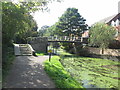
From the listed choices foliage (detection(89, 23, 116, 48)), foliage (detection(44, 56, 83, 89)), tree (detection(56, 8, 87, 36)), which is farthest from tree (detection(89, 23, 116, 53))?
foliage (detection(44, 56, 83, 89))

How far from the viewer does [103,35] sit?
947 inches

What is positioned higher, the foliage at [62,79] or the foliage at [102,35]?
the foliage at [102,35]

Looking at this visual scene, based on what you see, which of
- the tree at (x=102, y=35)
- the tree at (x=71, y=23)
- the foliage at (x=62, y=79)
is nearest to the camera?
the foliage at (x=62, y=79)

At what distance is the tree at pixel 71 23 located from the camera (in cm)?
3734

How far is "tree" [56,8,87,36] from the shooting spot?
1470 inches

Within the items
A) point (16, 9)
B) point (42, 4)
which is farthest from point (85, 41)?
point (16, 9)

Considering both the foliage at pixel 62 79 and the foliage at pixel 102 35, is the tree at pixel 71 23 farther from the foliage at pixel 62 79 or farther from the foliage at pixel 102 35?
the foliage at pixel 62 79

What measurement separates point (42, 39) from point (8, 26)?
Answer: 699 inches

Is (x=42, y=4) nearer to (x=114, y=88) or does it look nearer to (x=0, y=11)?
(x=0, y=11)

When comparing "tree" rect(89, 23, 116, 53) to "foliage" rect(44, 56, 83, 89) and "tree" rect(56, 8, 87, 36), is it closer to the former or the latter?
"tree" rect(56, 8, 87, 36)

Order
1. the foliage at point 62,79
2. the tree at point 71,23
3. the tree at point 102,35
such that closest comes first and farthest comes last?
the foliage at point 62,79 < the tree at point 102,35 < the tree at point 71,23

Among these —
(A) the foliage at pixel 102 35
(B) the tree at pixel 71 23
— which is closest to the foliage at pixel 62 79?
(A) the foliage at pixel 102 35

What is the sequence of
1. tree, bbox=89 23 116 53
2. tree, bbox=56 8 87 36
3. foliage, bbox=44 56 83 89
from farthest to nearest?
tree, bbox=56 8 87 36, tree, bbox=89 23 116 53, foliage, bbox=44 56 83 89

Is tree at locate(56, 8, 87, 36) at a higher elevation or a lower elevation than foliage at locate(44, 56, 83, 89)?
higher
